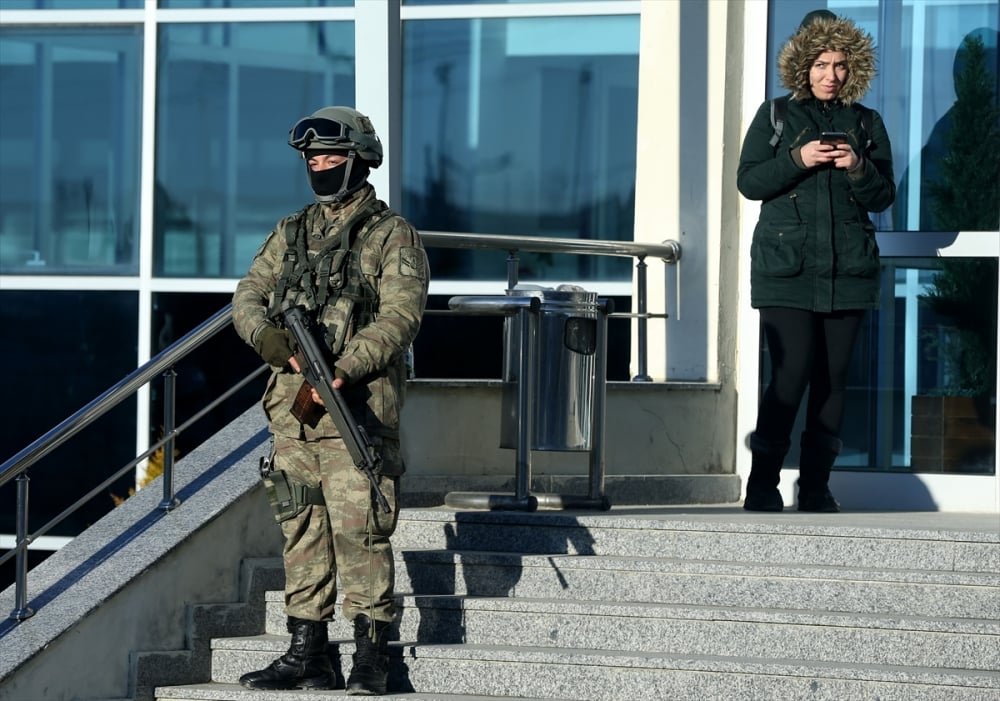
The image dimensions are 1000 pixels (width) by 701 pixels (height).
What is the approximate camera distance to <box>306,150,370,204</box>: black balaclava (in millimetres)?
6074

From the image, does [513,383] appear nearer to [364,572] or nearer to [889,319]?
[364,572]

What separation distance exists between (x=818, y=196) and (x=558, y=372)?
134cm

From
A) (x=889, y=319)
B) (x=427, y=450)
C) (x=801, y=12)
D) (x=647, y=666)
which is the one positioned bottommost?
(x=647, y=666)

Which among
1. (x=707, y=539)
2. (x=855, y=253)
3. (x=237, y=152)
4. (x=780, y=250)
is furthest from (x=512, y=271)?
(x=237, y=152)

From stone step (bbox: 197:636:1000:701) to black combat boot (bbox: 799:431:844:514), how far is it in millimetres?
1785

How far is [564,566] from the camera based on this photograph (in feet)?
21.9

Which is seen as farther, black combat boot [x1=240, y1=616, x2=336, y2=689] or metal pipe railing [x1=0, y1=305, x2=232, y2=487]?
metal pipe railing [x1=0, y1=305, x2=232, y2=487]

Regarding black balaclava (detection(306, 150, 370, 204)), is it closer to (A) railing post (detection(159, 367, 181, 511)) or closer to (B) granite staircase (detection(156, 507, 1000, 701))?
(A) railing post (detection(159, 367, 181, 511))

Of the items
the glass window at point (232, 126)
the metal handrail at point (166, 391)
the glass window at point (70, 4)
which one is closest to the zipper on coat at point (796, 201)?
the metal handrail at point (166, 391)

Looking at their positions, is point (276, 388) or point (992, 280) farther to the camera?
point (992, 280)

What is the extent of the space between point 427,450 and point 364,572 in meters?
1.73

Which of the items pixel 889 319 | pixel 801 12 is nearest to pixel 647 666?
pixel 889 319

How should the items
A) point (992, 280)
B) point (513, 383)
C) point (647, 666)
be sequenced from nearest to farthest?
1. point (647, 666)
2. point (513, 383)
3. point (992, 280)

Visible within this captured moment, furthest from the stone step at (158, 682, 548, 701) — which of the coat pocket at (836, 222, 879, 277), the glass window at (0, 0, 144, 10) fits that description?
the glass window at (0, 0, 144, 10)
